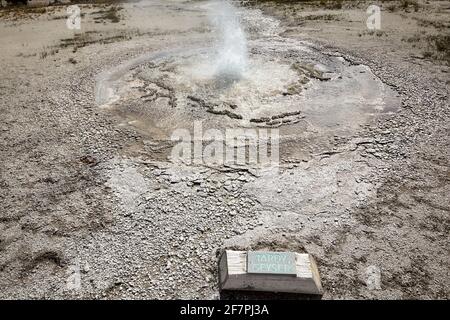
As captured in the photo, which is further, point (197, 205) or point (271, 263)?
point (197, 205)

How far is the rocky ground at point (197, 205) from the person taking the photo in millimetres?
4535

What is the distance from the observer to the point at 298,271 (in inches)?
171

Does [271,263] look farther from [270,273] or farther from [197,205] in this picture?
[197,205]

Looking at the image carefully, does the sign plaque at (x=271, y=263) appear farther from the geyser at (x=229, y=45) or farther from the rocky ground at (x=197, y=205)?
the geyser at (x=229, y=45)

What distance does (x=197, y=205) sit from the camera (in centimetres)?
561

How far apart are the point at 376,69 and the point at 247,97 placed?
4478 millimetres

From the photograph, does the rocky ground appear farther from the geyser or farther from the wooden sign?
the geyser

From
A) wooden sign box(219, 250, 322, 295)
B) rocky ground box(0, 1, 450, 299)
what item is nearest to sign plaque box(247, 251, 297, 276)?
wooden sign box(219, 250, 322, 295)

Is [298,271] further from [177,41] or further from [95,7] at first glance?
[95,7]

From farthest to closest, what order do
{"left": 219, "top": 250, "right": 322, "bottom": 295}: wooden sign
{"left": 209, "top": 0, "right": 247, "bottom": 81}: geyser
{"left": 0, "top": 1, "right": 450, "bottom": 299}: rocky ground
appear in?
1. {"left": 209, "top": 0, "right": 247, "bottom": 81}: geyser
2. {"left": 0, "top": 1, "right": 450, "bottom": 299}: rocky ground
3. {"left": 219, "top": 250, "right": 322, "bottom": 295}: wooden sign

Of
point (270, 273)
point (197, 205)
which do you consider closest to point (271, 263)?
point (270, 273)

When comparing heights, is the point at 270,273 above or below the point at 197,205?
below

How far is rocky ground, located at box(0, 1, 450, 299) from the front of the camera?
4.54 metres

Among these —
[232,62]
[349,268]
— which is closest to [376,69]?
[232,62]
